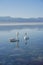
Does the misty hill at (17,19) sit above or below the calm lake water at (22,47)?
above

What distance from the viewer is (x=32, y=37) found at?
4.63 feet

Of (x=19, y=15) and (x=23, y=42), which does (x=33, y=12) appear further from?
(x=23, y=42)

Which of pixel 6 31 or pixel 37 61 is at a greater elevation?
pixel 6 31

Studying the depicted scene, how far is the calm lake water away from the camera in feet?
4.49

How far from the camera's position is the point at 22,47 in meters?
1.40

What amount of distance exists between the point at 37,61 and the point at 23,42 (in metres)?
0.27

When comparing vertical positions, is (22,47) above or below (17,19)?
below

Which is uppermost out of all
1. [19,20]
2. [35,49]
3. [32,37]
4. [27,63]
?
[19,20]

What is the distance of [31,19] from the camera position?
1.43 m

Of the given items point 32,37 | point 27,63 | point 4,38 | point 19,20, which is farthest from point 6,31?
point 27,63

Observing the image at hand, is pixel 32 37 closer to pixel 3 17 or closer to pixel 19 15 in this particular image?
pixel 19 15

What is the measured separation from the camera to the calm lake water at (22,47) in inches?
53.9

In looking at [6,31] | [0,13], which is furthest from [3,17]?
[6,31]

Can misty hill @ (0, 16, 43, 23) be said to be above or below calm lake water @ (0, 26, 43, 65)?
above
